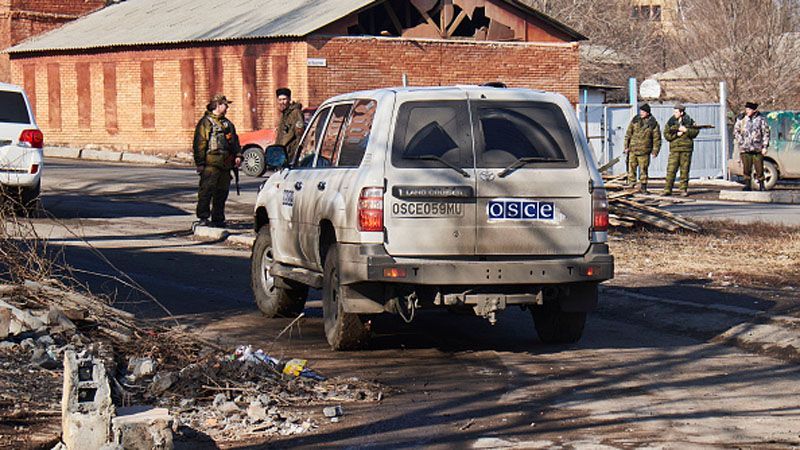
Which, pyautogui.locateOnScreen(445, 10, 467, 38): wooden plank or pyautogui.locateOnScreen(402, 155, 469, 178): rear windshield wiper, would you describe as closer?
pyautogui.locateOnScreen(402, 155, 469, 178): rear windshield wiper

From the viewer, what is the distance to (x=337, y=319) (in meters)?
9.85

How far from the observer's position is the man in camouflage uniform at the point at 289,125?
718 inches

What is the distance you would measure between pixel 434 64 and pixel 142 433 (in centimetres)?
3571

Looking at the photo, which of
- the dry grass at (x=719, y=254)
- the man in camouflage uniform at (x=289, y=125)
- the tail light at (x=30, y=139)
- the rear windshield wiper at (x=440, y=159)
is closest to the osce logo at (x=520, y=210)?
the rear windshield wiper at (x=440, y=159)

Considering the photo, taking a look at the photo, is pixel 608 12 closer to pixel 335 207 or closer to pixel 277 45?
pixel 277 45

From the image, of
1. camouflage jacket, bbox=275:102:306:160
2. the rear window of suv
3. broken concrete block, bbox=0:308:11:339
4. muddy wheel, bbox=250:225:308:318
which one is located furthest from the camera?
camouflage jacket, bbox=275:102:306:160

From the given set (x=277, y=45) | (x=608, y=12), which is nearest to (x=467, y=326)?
(x=277, y=45)

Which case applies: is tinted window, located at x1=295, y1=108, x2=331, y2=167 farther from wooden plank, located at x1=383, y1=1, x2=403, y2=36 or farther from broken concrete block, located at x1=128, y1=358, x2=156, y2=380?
Answer: wooden plank, located at x1=383, y1=1, x2=403, y2=36

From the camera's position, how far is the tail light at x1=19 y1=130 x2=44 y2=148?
62.6ft

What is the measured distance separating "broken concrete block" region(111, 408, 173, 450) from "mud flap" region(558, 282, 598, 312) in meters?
3.94

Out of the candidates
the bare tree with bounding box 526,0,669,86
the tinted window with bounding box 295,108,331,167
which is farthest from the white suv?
the bare tree with bounding box 526,0,669,86

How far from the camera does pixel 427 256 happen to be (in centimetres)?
933

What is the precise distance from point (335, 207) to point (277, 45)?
30.1m

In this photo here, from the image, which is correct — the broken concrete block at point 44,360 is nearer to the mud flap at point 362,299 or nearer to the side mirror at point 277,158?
the mud flap at point 362,299
